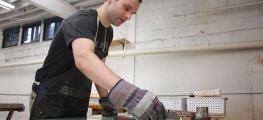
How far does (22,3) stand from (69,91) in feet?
15.4

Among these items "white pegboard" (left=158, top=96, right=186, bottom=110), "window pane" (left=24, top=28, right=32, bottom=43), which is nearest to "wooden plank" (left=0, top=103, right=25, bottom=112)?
"white pegboard" (left=158, top=96, right=186, bottom=110)

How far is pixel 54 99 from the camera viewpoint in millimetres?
1188

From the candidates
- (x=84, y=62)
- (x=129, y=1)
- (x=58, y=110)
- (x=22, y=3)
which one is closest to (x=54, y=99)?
(x=58, y=110)

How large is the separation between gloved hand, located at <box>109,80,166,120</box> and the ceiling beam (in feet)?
13.7

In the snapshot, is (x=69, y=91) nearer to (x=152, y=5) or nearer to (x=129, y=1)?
(x=129, y=1)

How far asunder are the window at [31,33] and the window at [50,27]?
0.82ft

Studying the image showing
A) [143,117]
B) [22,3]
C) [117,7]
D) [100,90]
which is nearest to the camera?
[143,117]

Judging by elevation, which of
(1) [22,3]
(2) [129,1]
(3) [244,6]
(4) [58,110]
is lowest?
(4) [58,110]

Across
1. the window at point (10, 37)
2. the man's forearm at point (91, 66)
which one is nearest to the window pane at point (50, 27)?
the window at point (10, 37)

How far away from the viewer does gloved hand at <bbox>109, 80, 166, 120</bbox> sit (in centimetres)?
66

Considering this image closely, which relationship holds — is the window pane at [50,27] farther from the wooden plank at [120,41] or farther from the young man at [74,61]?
the young man at [74,61]

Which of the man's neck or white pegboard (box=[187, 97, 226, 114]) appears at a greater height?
the man's neck

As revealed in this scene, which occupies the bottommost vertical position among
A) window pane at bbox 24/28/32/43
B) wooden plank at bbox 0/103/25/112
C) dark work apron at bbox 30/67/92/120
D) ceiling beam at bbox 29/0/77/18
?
wooden plank at bbox 0/103/25/112

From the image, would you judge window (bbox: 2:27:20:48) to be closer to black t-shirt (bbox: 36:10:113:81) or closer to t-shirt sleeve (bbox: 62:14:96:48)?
black t-shirt (bbox: 36:10:113:81)
